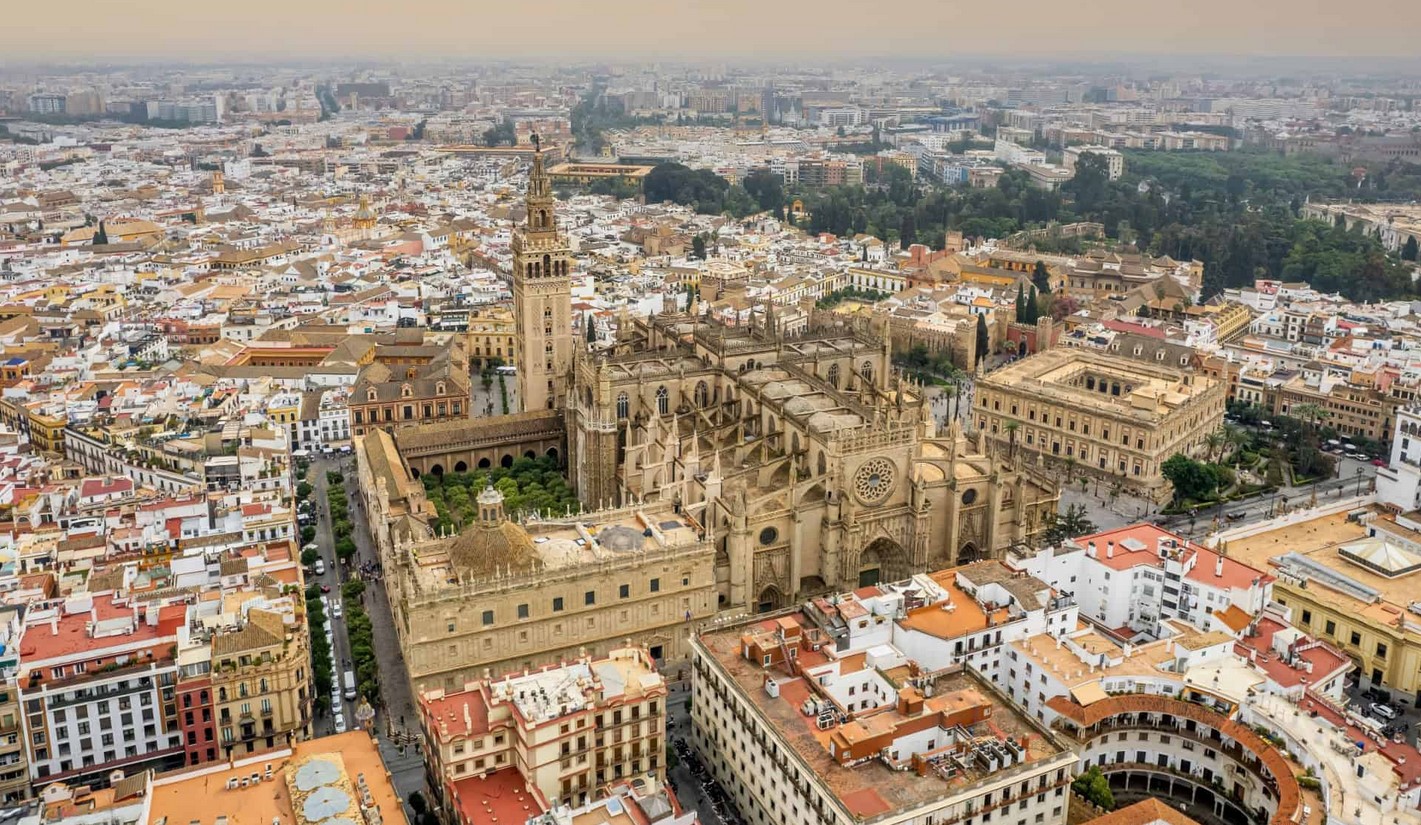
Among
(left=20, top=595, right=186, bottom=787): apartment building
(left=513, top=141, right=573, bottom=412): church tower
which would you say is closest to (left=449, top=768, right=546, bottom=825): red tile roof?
(left=20, top=595, right=186, bottom=787): apartment building

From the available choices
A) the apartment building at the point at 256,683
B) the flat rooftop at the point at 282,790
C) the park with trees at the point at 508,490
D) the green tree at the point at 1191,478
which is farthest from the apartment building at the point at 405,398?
the green tree at the point at 1191,478

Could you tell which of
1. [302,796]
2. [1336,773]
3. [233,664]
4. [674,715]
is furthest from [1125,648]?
[233,664]

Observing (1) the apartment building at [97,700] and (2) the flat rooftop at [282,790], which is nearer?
(2) the flat rooftop at [282,790]

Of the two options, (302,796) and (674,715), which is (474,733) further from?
(674,715)

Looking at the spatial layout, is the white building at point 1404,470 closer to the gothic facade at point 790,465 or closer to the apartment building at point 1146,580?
the apartment building at point 1146,580

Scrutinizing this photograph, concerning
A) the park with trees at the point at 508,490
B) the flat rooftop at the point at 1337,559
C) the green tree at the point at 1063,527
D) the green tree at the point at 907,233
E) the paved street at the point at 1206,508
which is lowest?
the paved street at the point at 1206,508

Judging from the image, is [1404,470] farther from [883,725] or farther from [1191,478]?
[883,725]
